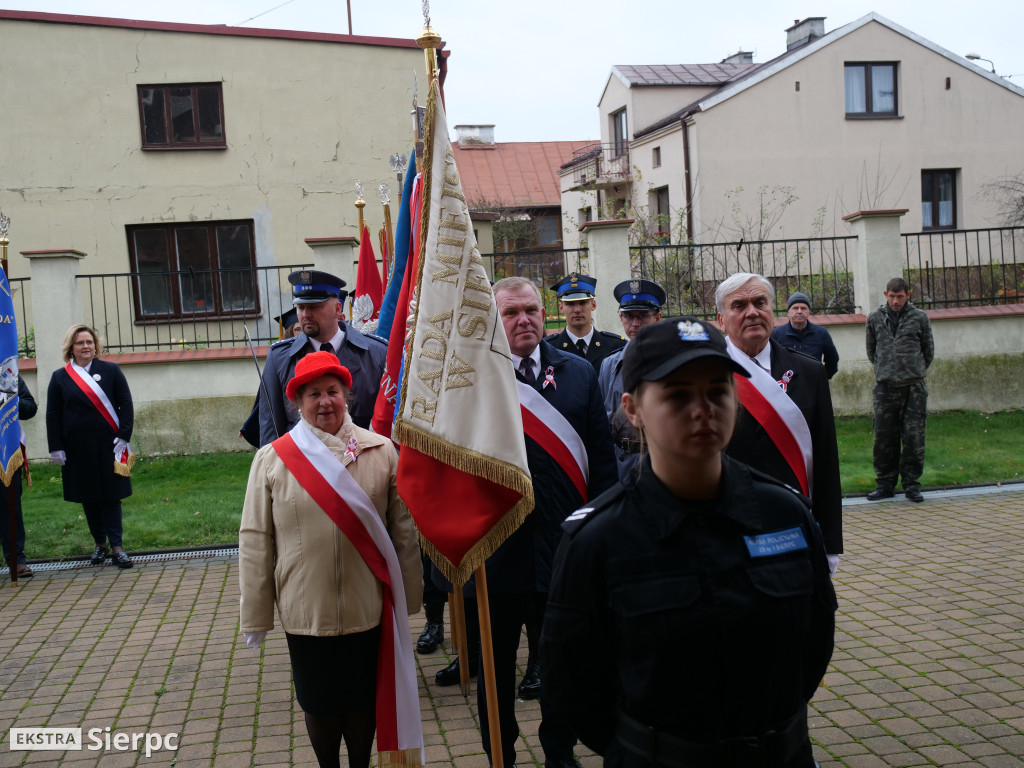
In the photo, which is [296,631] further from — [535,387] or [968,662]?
[968,662]

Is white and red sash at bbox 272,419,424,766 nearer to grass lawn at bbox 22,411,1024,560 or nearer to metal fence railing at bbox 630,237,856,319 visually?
grass lawn at bbox 22,411,1024,560

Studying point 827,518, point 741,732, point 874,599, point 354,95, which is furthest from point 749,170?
point 741,732

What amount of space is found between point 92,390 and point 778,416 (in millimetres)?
6324

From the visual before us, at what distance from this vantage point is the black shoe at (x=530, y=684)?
194 inches

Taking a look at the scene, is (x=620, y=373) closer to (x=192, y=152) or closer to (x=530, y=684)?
(x=530, y=684)

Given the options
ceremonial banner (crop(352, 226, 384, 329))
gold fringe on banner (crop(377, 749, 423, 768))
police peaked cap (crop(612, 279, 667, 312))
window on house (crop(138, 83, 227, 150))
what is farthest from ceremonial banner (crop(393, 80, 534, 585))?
window on house (crop(138, 83, 227, 150))

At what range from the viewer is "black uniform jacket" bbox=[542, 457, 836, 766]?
2.04m

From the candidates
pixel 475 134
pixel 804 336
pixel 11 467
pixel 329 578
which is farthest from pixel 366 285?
pixel 475 134

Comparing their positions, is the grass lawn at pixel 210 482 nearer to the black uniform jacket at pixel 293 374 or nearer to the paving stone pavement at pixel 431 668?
the paving stone pavement at pixel 431 668

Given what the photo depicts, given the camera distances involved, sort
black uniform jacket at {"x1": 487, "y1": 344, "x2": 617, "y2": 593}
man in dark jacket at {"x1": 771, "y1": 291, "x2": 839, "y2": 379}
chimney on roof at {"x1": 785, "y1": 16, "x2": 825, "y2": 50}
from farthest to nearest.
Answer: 1. chimney on roof at {"x1": 785, "y1": 16, "x2": 825, "y2": 50}
2. man in dark jacket at {"x1": 771, "y1": 291, "x2": 839, "y2": 379}
3. black uniform jacket at {"x1": 487, "y1": 344, "x2": 617, "y2": 593}

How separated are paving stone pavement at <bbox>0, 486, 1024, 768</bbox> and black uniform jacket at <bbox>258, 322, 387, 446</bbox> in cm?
151

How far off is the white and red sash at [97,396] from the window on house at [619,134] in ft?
87.8

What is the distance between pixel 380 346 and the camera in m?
5.79

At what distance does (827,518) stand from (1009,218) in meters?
27.2
